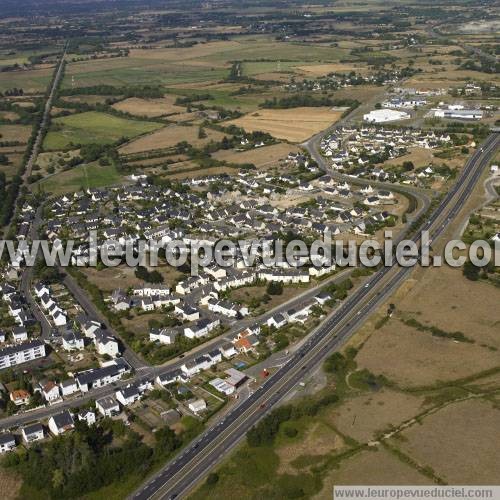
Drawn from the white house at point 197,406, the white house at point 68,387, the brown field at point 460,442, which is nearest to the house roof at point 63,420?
the white house at point 68,387

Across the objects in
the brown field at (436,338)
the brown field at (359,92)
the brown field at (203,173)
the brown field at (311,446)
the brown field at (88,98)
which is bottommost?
the brown field at (311,446)

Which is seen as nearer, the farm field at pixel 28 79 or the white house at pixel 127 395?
the white house at pixel 127 395

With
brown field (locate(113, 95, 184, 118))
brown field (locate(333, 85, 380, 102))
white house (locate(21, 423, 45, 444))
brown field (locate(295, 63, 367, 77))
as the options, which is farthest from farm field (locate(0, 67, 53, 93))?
white house (locate(21, 423, 45, 444))

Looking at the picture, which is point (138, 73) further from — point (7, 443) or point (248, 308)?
point (7, 443)

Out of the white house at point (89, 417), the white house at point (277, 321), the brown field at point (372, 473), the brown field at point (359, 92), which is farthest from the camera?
the brown field at point (359, 92)

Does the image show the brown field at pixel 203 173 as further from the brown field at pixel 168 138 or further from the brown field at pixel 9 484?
the brown field at pixel 9 484

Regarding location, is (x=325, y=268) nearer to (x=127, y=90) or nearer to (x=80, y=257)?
(x=80, y=257)

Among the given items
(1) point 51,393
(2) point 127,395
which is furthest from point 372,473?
(1) point 51,393

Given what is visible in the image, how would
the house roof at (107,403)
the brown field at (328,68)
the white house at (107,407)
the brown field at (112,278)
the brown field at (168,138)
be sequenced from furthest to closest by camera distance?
the brown field at (328,68)
the brown field at (168,138)
the brown field at (112,278)
the house roof at (107,403)
the white house at (107,407)
